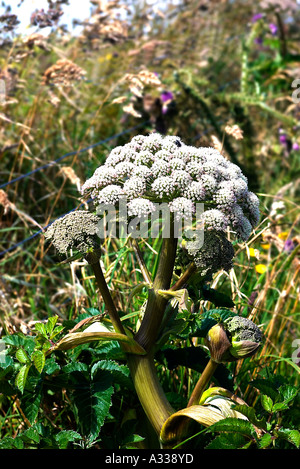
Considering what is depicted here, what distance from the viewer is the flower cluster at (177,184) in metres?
1.41

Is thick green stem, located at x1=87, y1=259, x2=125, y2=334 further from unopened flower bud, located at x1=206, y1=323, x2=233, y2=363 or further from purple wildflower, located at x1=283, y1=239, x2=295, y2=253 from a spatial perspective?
purple wildflower, located at x1=283, y1=239, x2=295, y2=253

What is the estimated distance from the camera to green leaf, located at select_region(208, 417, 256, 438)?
1369 mm

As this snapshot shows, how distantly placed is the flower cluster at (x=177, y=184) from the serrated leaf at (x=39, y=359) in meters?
0.47

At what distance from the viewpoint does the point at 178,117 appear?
4.14m

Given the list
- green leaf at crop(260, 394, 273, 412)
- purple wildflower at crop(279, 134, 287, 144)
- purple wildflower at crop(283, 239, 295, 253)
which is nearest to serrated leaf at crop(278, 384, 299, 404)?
green leaf at crop(260, 394, 273, 412)

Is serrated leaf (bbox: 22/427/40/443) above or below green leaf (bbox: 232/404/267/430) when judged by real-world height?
below

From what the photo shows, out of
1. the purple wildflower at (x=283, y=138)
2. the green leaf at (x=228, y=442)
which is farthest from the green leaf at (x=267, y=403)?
the purple wildflower at (x=283, y=138)

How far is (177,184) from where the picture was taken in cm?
141

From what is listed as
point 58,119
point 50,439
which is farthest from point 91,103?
point 50,439

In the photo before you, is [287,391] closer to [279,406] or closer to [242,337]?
[279,406]

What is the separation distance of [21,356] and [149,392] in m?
0.39

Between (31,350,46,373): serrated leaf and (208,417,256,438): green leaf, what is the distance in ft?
1.62

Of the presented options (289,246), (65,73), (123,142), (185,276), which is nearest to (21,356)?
(185,276)
